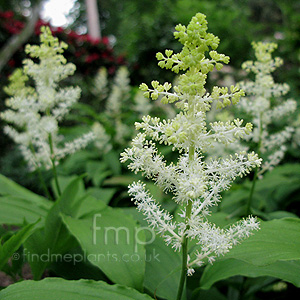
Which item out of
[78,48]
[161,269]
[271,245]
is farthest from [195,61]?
[78,48]

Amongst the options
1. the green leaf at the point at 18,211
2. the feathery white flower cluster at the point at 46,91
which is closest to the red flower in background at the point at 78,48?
the feathery white flower cluster at the point at 46,91

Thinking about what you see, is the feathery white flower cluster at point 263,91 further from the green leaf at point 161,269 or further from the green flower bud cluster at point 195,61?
the green flower bud cluster at point 195,61

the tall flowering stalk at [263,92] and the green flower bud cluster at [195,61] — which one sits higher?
the tall flowering stalk at [263,92]

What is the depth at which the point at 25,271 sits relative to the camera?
3.41 m

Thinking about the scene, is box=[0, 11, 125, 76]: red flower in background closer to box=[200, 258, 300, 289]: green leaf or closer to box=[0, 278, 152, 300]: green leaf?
box=[0, 278, 152, 300]: green leaf

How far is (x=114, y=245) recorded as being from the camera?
2.16 metres

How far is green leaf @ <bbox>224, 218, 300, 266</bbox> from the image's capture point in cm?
152

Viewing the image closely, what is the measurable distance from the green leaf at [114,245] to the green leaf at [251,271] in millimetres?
458

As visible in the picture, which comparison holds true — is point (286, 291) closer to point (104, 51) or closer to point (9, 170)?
point (9, 170)

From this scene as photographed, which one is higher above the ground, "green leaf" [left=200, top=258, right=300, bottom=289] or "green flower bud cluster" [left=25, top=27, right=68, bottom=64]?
"green flower bud cluster" [left=25, top=27, right=68, bottom=64]

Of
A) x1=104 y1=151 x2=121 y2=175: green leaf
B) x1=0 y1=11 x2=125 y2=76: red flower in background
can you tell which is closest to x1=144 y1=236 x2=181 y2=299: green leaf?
x1=104 y1=151 x2=121 y2=175: green leaf

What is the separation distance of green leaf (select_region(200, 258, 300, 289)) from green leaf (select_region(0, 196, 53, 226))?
1.48 metres

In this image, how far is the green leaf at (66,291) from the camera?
156cm

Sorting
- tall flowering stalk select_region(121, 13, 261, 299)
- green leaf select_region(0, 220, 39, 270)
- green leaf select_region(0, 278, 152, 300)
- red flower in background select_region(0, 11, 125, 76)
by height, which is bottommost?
green leaf select_region(0, 278, 152, 300)
